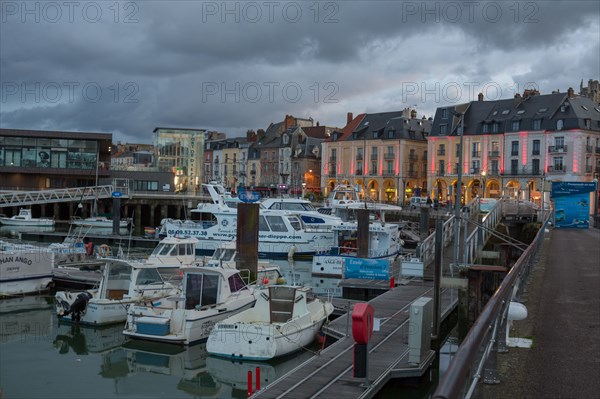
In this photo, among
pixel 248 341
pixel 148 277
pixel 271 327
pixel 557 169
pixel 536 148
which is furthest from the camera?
pixel 536 148

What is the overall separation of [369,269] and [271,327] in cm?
1002

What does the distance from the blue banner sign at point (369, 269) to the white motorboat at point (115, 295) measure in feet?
25.6

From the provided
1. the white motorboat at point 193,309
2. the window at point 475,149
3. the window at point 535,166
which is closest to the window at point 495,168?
the window at point 475,149

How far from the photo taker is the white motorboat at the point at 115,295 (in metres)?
20.9

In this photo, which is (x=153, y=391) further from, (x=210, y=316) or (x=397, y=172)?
(x=397, y=172)

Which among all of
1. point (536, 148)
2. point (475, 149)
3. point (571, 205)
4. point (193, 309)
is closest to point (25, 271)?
point (193, 309)

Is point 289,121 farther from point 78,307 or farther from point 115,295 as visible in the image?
point 78,307

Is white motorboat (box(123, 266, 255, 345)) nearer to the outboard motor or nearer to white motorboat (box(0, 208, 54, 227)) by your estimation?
the outboard motor

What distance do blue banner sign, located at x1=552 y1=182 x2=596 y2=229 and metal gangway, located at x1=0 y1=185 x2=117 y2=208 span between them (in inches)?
1694

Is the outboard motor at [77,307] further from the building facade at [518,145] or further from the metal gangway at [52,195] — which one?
the building facade at [518,145]

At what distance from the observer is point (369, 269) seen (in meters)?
26.3

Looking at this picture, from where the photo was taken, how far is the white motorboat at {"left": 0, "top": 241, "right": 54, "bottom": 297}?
82.3ft

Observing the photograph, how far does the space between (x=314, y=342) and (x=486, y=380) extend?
42.2ft

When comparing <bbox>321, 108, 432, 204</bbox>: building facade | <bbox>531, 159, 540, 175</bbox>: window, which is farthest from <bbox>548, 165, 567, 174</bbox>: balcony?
<bbox>321, 108, 432, 204</bbox>: building facade
